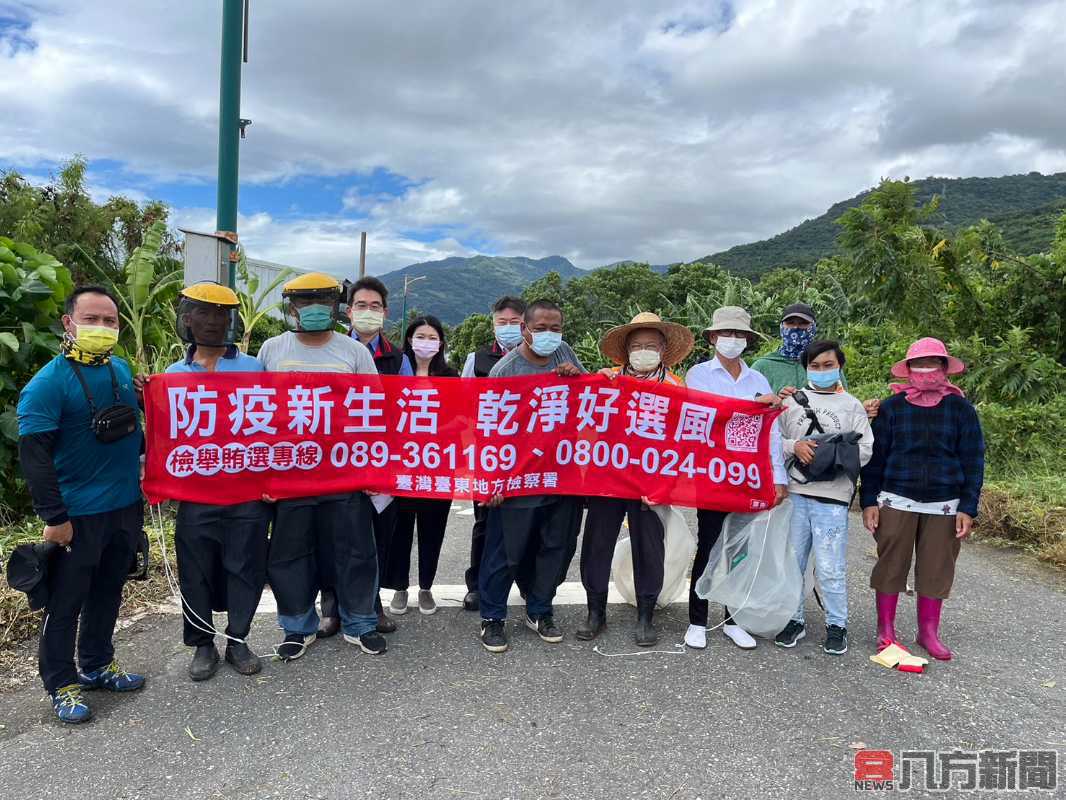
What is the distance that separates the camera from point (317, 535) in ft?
12.7

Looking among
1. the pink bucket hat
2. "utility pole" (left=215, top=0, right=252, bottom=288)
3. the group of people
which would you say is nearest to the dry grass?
the group of people

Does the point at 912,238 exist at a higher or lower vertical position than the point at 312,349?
higher

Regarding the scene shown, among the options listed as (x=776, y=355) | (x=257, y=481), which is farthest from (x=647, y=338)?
(x=257, y=481)

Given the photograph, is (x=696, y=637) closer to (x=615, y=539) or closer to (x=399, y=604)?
(x=615, y=539)

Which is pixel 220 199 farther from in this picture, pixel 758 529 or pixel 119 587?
pixel 758 529

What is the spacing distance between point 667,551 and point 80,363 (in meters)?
3.38

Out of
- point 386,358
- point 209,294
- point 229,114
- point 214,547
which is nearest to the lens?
point 209,294

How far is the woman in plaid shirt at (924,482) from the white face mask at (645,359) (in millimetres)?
1330

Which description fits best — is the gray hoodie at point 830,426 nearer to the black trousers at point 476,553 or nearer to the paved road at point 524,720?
the paved road at point 524,720

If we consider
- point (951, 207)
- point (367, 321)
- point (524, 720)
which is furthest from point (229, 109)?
point (951, 207)

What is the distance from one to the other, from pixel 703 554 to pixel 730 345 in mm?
1278

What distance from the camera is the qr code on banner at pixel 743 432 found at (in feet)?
13.5

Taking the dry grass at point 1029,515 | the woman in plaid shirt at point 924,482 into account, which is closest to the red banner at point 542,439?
the woman in plaid shirt at point 924,482

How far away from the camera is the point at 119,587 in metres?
3.41
